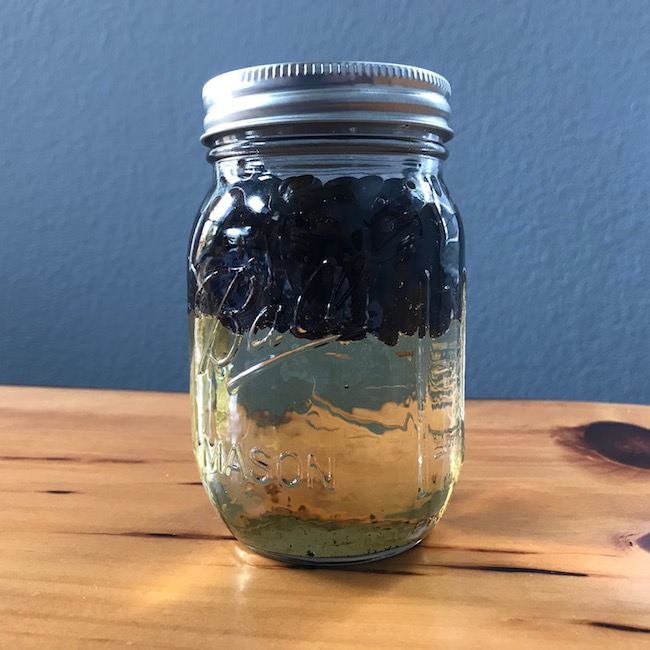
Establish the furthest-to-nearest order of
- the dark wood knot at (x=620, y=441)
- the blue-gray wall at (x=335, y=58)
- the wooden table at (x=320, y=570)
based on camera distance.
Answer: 1. the blue-gray wall at (x=335, y=58)
2. the dark wood knot at (x=620, y=441)
3. the wooden table at (x=320, y=570)

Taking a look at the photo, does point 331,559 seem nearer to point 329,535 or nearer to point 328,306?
point 329,535

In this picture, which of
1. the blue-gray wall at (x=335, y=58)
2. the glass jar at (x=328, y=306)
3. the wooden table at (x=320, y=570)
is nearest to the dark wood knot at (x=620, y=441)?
the wooden table at (x=320, y=570)

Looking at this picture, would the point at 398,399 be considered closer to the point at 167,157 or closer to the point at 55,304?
the point at 167,157

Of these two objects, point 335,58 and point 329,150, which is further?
point 335,58

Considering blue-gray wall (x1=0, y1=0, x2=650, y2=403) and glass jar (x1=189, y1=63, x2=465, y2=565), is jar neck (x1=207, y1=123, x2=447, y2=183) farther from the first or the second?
blue-gray wall (x1=0, y1=0, x2=650, y2=403)

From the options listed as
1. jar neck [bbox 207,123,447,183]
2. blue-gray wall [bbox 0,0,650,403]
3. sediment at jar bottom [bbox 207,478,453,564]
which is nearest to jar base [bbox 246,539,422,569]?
sediment at jar bottom [bbox 207,478,453,564]

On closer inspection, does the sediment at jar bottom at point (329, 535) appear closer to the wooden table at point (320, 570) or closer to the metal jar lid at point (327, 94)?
the wooden table at point (320, 570)

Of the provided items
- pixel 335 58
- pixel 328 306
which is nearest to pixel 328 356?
pixel 328 306
